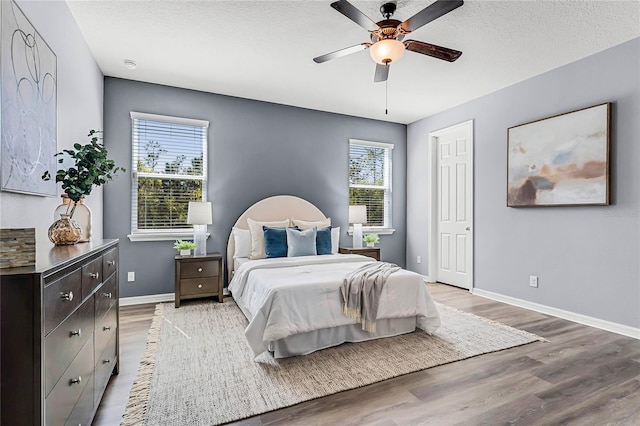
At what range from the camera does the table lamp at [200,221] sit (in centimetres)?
411

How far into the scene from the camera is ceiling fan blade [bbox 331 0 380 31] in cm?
214

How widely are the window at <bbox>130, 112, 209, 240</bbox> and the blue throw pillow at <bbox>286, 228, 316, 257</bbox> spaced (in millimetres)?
1376

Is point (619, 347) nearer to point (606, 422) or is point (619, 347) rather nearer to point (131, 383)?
point (606, 422)

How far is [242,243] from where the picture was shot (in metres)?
4.36

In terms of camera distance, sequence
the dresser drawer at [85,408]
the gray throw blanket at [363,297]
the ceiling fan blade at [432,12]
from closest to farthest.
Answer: the dresser drawer at [85,408] < the ceiling fan blade at [432,12] < the gray throw blanket at [363,297]

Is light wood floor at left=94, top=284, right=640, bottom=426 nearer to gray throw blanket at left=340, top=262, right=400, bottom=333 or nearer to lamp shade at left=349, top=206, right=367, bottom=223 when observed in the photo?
gray throw blanket at left=340, top=262, right=400, bottom=333

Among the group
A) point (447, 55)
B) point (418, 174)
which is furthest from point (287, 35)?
point (418, 174)

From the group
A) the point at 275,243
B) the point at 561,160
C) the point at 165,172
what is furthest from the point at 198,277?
the point at 561,160

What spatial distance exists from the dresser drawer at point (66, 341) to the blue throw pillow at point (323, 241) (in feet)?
9.73

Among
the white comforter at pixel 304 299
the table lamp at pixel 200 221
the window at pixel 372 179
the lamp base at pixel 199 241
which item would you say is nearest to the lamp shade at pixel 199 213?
the table lamp at pixel 200 221

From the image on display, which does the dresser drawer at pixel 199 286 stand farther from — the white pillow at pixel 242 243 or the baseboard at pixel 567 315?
the baseboard at pixel 567 315

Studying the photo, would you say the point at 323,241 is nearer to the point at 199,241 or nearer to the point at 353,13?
the point at 199,241

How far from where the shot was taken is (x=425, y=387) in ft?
7.23

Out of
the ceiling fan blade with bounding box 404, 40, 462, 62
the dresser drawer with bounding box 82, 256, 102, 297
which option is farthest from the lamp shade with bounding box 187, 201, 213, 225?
the ceiling fan blade with bounding box 404, 40, 462, 62
